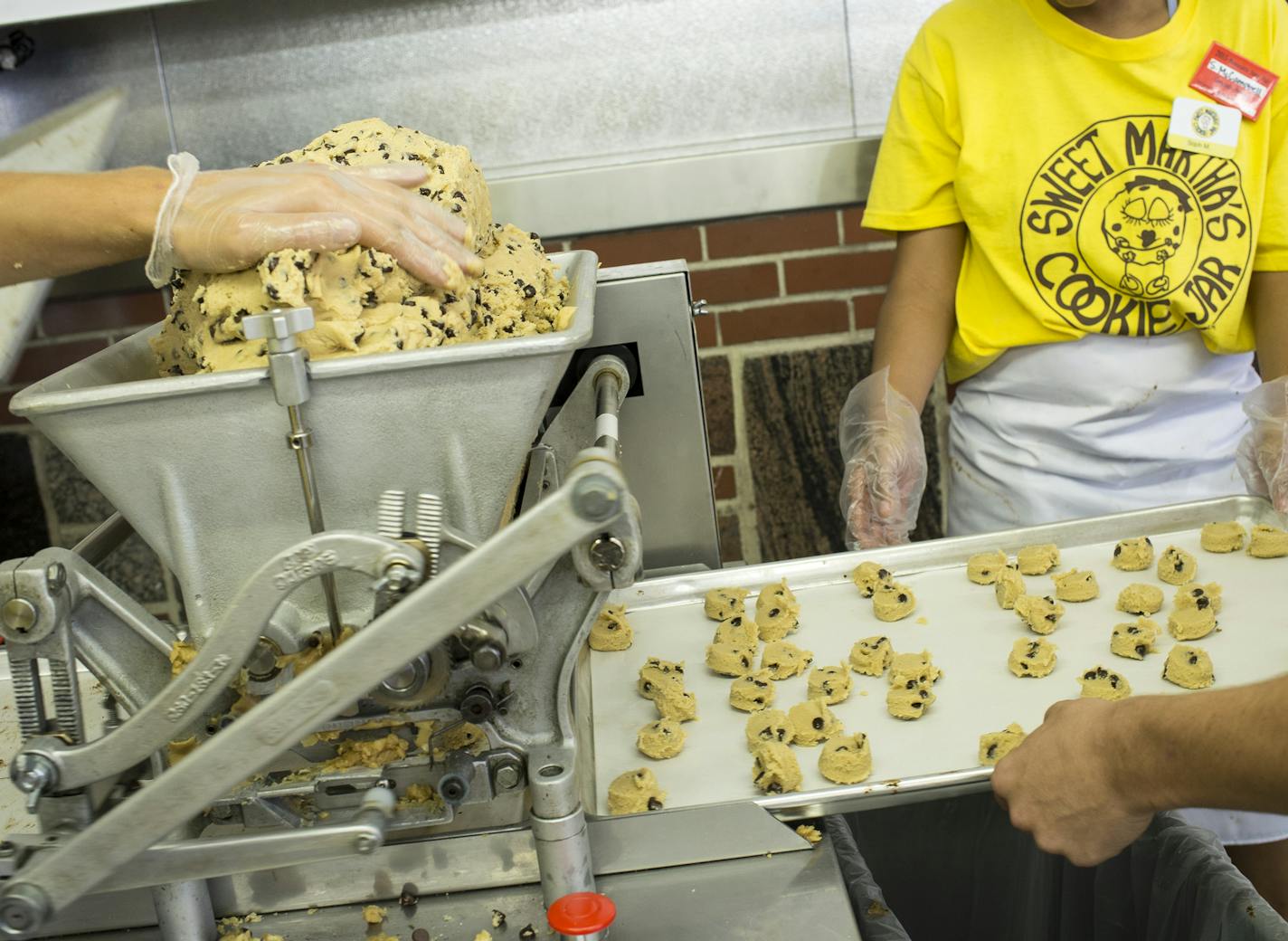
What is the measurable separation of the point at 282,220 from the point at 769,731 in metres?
0.59

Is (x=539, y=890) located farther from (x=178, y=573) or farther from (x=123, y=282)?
(x=123, y=282)

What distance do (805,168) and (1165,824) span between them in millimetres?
1527

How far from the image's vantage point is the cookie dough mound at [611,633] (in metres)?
1.22

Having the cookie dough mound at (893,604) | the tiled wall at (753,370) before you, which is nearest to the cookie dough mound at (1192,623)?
the cookie dough mound at (893,604)

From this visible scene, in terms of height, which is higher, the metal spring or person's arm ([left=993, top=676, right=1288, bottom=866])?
the metal spring

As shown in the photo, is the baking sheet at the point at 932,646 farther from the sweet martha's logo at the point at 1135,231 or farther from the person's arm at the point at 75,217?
the person's arm at the point at 75,217

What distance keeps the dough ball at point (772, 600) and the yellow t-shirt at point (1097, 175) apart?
0.64m

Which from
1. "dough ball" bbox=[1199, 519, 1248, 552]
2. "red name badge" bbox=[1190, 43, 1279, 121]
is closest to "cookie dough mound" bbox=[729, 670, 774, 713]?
"dough ball" bbox=[1199, 519, 1248, 552]

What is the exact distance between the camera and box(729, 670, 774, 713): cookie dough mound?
1.07 metres

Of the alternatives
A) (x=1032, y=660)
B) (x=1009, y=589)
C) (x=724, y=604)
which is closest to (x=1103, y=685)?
(x=1032, y=660)

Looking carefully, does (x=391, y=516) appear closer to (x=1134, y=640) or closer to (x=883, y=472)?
(x=1134, y=640)

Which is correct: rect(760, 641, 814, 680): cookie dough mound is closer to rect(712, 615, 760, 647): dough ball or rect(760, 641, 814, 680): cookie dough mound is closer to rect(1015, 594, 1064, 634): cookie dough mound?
rect(712, 615, 760, 647): dough ball

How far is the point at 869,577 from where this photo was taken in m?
1.25

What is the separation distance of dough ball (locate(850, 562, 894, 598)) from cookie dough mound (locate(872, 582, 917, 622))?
0.10ft
